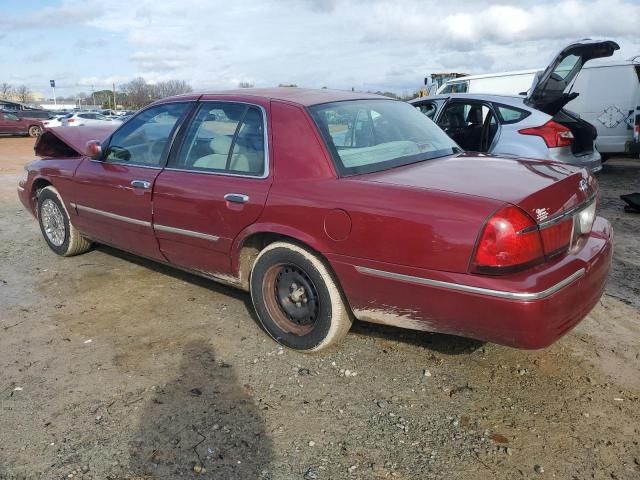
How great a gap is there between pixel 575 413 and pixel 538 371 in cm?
41

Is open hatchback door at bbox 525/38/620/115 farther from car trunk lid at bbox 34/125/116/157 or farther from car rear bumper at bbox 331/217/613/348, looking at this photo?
car trunk lid at bbox 34/125/116/157

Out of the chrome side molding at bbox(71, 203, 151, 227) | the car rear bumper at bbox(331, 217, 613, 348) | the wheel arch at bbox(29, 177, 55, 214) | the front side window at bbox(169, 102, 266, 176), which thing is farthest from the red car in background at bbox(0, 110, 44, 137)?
the car rear bumper at bbox(331, 217, 613, 348)

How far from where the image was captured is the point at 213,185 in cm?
353

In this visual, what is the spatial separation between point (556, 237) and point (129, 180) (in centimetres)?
299

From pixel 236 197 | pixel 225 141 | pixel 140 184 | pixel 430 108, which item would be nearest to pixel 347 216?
pixel 236 197

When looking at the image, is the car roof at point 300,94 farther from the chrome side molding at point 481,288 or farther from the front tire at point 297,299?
the chrome side molding at point 481,288

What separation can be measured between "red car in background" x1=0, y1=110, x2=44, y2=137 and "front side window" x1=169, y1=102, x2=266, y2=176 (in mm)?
26375

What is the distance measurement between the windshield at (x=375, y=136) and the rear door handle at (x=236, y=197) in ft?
2.00

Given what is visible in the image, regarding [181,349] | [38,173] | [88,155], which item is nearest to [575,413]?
[181,349]

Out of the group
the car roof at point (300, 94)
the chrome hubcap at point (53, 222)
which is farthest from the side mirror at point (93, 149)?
the chrome hubcap at point (53, 222)

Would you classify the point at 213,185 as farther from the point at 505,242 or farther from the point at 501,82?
the point at 501,82

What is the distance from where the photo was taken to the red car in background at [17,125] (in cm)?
2631

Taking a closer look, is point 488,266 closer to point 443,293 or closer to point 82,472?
point 443,293

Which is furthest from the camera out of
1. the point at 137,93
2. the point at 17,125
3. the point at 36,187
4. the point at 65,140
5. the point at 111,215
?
the point at 137,93
